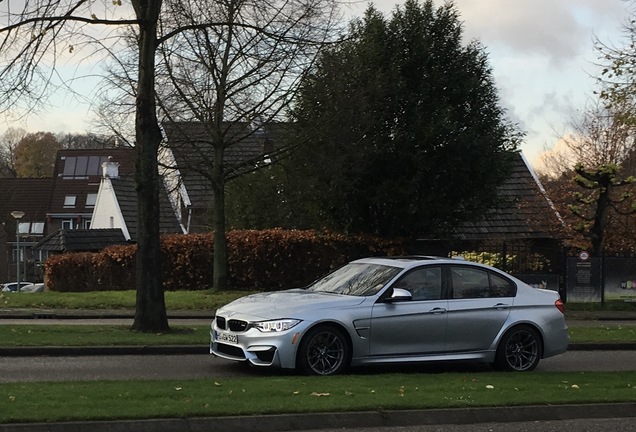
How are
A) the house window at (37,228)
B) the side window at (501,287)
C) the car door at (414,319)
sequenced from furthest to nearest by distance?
the house window at (37,228)
the side window at (501,287)
the car door at (414,319)

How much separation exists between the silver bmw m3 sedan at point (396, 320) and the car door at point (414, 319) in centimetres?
1

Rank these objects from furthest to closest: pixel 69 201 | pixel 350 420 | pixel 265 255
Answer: pixel 69 201
pixel 265 255
pixel 350 420

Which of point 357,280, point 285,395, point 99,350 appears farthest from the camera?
point 99,350

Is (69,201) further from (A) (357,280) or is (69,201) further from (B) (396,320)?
(B) (396,320)

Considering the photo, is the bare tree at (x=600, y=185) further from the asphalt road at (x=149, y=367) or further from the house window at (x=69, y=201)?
the house window at (x=69, y=201)

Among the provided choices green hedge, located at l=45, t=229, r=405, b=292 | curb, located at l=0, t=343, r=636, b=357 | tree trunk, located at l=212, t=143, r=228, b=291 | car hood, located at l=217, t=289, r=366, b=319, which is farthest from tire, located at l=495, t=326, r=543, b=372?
green hedge, located at l=45, t=229, r=405, b=292

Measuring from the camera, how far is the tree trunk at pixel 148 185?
15.2 meters

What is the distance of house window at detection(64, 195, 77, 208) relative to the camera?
73525 millimetres

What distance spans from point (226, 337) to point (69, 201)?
6512 cm

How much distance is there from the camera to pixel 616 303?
28141mm

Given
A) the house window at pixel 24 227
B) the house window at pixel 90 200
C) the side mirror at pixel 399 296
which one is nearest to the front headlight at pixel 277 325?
the side mirror at pixel 399 296

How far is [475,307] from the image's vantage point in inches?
484

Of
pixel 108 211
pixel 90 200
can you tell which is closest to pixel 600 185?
pixel 108 211

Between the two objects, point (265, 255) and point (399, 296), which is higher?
point (265, 255)
